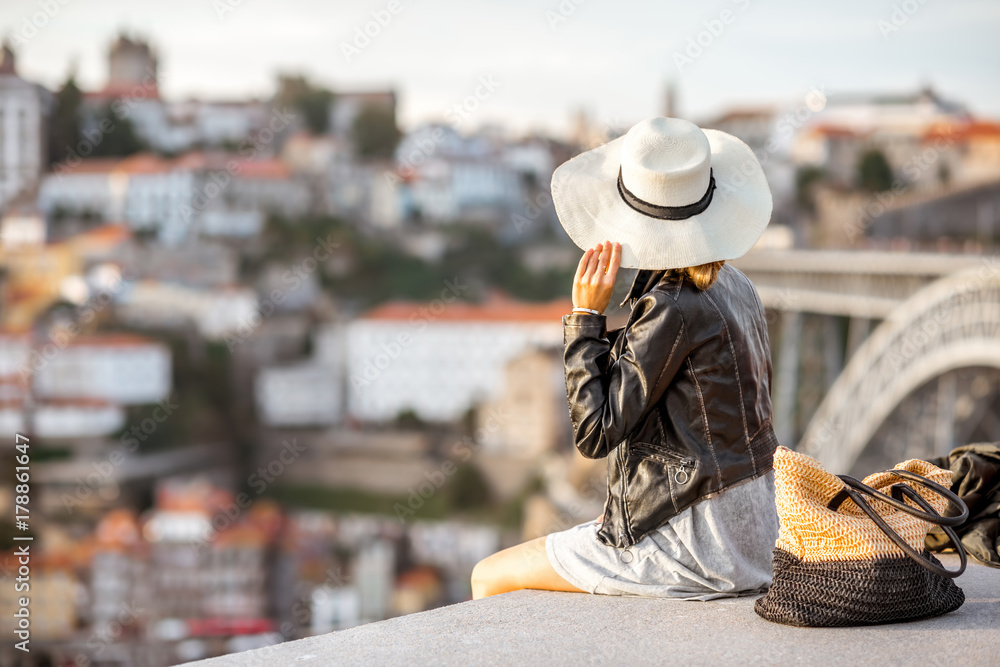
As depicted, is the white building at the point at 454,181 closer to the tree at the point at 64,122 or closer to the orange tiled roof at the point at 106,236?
the orange tiled roof at the point at 106,236

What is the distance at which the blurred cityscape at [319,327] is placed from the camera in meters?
26.8

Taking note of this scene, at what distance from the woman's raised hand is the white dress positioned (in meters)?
0.37

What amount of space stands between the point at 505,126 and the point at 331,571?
3078 centimetres

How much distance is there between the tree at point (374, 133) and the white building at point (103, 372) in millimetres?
16177

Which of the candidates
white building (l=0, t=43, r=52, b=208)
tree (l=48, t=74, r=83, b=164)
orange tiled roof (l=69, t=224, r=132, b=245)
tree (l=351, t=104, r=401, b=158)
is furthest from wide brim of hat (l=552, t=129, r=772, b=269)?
tree (l=351, t=104, r=401, b=158)

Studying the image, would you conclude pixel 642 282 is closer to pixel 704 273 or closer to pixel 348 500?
pixel 704 273

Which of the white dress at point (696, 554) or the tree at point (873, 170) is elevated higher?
the tree at point (873, 170)

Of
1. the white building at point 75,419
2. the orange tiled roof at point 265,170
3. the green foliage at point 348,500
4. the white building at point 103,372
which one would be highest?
the orange tiled roof at point 265,170

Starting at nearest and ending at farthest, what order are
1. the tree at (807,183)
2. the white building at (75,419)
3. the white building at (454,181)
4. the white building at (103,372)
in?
the tree at (807,183) < the white building at (75,419) < the white building at (103,372) < the white building at (454,181)

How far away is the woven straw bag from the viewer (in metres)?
1.72

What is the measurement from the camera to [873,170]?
35.9m

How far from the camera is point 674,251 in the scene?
1832 mm

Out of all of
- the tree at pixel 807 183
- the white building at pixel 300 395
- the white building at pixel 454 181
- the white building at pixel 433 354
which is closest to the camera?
the tree at pixel 807 183

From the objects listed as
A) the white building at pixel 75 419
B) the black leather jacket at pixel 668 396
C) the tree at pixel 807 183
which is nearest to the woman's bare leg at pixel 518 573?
the black leather jacket at pixel 668 396
